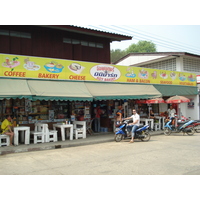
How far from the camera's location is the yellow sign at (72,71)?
448 inches

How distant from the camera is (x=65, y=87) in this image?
12.3 m

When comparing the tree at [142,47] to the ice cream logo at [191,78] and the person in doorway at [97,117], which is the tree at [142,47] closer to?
the ice cream logo at [191,78]

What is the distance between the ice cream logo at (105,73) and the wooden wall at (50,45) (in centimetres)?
263

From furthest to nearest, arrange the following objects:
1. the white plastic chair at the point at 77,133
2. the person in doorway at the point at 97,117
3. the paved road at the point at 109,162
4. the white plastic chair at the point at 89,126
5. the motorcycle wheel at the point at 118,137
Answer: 1. the person in doorway at the point at 97,117
2. the white plastic chair at the point at 89,126
3. the white plastic chair at the point at 77,133
4. the motorcycle wheel at the point at 118,137
5. the paved road at the point at 109,162

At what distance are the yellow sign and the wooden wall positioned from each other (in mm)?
2692

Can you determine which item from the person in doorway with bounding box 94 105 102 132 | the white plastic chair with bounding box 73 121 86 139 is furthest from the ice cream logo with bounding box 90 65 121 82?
the white plastic chair with bounding box 73 121 86 139

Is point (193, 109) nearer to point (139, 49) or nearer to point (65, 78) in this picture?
point (65, 78)

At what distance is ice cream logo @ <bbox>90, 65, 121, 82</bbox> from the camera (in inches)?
556

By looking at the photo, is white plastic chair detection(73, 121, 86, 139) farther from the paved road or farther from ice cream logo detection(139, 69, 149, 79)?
ice cream logo detection(139, 69, 149, 79)

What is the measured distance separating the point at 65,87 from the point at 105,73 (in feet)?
10.7

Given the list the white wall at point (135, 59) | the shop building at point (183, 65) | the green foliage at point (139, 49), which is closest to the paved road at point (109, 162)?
the shop building at point (183, 65)

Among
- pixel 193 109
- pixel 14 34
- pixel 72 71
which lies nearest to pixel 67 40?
pixel 14 34

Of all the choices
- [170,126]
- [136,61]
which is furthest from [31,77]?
[136,61]

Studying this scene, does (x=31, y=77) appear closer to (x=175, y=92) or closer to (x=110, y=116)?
(x=110, y=116)
